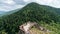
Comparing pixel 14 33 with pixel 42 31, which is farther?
pixel 14 33

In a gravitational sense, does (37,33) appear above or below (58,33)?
above

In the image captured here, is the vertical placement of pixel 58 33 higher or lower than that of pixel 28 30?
lower

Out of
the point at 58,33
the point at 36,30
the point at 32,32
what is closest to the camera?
the point at 32,32

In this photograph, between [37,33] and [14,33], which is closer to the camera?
[37,33]

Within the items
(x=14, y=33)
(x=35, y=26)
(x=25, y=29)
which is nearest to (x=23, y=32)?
(x=25, y=29)

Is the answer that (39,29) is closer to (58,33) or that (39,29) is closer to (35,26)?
(35,26)

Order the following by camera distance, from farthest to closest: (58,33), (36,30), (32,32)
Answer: (58,33)
(36,30)
(32,32)

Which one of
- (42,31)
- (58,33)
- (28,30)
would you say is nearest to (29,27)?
(28,30)

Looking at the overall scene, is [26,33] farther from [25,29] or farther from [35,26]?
[35,26]
